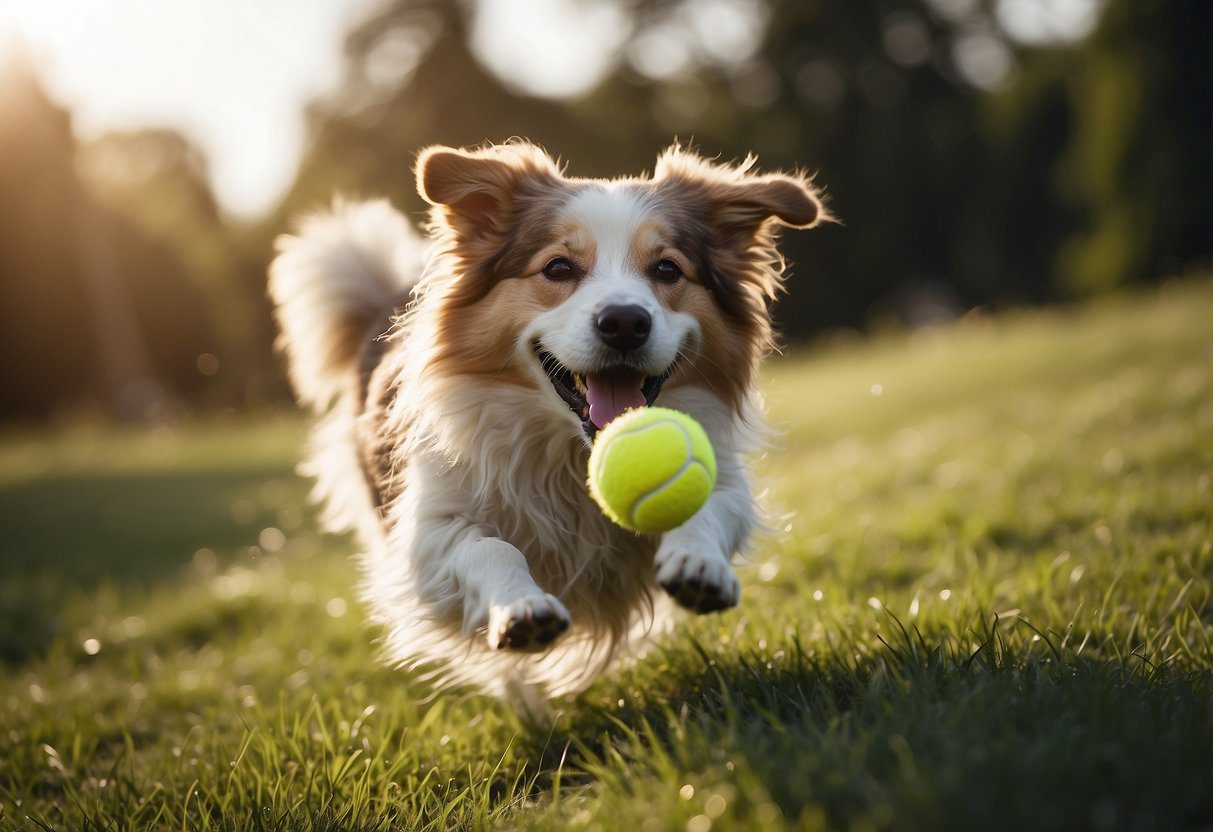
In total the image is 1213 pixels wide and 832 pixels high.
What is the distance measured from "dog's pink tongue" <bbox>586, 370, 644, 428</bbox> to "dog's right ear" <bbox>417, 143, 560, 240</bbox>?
0.76m

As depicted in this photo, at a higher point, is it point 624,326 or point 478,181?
point 478,181

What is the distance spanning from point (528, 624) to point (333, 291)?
2745 millimetres

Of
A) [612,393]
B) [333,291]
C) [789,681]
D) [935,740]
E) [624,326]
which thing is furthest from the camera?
[333,291]

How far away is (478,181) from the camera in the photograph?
354 centimetres

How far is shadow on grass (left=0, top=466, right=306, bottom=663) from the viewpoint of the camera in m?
6.37

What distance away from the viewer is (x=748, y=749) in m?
2.24

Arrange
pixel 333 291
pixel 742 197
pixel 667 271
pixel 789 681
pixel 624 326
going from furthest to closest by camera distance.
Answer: pixel 333 291
pixel 742 197
pixel 667 271
pixel 624 326
pixel 789 681

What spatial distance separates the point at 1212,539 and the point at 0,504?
11.6 meters

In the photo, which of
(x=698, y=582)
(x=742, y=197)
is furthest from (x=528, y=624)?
(x=742, y=197)

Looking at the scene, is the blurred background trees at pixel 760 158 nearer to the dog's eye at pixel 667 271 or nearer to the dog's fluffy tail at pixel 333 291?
the dog's fluffy tail at pixel 333 291

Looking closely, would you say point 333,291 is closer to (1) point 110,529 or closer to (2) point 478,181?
(2) point 478,181

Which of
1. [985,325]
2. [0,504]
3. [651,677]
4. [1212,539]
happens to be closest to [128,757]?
[651,677]

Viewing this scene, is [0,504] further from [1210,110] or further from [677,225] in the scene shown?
[1210,110]

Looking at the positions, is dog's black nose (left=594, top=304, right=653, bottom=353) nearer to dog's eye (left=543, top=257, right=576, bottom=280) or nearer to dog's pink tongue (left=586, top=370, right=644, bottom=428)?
dog's pink tongue (left=586, top=370, right=644, bottom=428)
